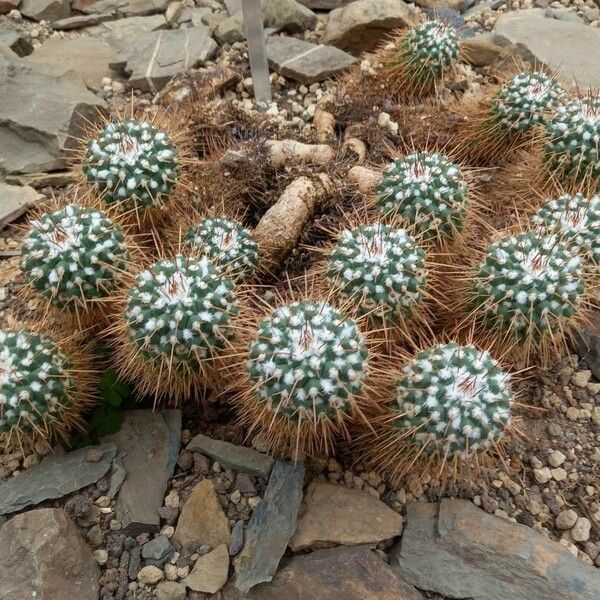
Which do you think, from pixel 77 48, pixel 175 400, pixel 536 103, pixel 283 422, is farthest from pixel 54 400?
pixel 77 48

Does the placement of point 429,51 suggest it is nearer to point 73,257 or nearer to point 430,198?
point 430,198

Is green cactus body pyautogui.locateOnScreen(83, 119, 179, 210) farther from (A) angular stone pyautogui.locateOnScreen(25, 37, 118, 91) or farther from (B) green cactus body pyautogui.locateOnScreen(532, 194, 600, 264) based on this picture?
(A) angular stone pyautogui.locateOnScreen(25, 37, 118, 91)

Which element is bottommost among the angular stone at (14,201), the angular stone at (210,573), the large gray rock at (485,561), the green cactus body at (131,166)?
the large gray rock at (485,561)

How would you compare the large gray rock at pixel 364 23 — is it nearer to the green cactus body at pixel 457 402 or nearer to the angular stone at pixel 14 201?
the angular stone at pixel 14 201

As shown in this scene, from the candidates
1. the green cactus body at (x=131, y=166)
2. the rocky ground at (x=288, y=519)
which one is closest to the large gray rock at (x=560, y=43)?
the rocky ground at (x=288, y=519)

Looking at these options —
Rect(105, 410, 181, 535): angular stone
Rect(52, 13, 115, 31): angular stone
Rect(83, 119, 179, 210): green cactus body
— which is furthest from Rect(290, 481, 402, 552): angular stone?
Rect(52, 13, 115, 31): angular stone
